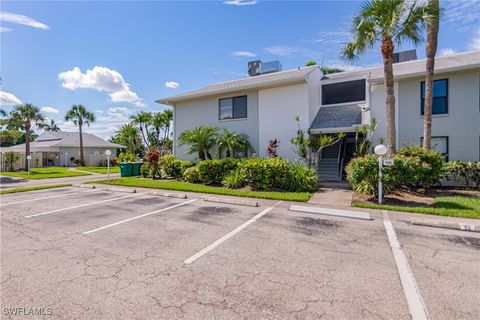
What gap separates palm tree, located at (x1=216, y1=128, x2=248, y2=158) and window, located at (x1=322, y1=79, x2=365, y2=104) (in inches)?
253

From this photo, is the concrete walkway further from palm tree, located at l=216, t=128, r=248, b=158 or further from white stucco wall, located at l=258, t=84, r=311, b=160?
palm tree, located at l=216, t=128, r=248, b=158

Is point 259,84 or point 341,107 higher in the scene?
point 259,84

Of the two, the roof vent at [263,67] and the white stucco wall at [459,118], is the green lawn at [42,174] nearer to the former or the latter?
the roof vent at [263,67]

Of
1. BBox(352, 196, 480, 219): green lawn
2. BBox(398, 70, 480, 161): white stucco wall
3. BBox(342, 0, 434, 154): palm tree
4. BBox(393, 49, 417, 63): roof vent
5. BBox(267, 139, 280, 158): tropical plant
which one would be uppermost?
BBox(393, 49, 417, 63): roof vent

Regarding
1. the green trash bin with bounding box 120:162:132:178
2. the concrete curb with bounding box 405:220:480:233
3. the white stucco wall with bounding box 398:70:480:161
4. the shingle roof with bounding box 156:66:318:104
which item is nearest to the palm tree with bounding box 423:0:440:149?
the white stucco wall with bounding box 398:70:480:161

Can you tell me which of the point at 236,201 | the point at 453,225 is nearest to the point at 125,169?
the point at 236,201

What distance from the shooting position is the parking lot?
108 inches

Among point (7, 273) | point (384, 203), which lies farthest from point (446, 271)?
point (7, 273)

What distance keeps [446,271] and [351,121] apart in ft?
35.4

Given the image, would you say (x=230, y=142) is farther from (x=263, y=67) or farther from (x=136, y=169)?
(x=263, y=67)

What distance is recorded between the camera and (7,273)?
139 inches

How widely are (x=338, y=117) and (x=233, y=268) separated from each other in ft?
41.1

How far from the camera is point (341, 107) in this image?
14.9 meters

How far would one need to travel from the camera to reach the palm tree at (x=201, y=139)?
14.1m
